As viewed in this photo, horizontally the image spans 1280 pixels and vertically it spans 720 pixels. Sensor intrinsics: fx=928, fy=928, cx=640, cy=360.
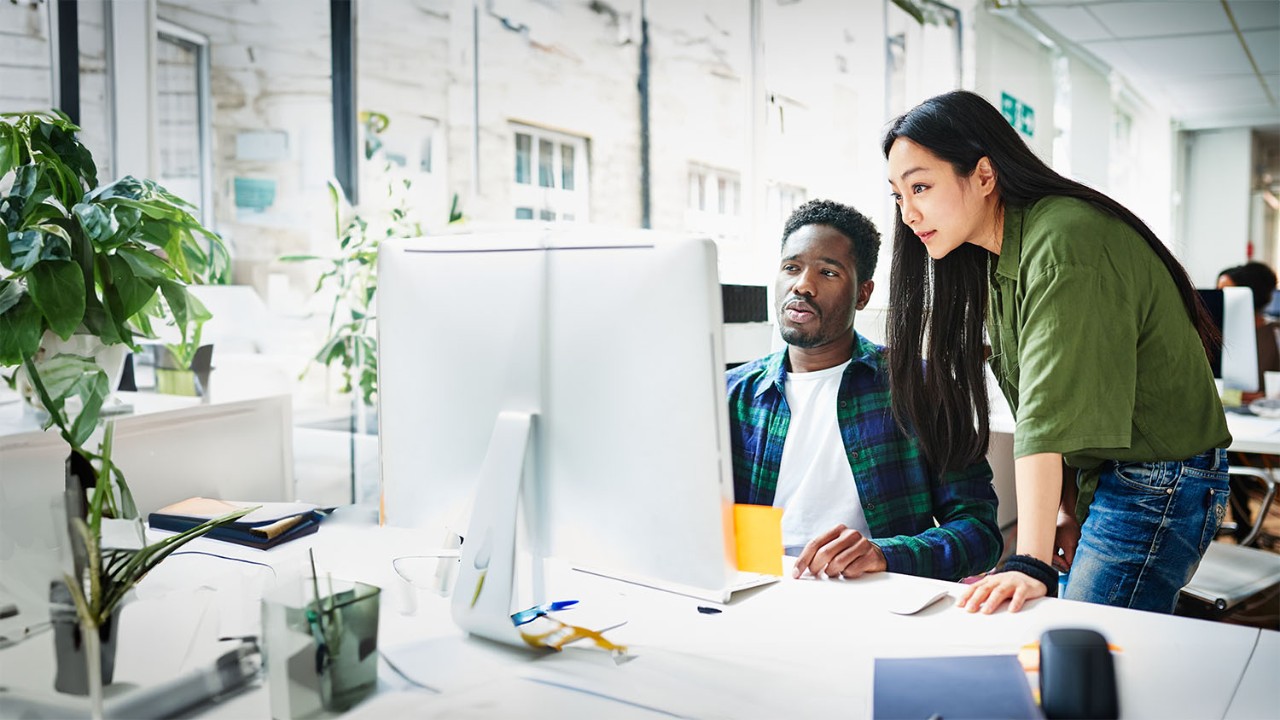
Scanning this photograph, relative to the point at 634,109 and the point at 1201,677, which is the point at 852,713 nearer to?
the point at 1201,677

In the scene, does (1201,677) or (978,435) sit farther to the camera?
(978,435)

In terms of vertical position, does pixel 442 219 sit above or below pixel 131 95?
below

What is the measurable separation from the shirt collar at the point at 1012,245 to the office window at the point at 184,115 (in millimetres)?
3015

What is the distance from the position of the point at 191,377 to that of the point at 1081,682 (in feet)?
8.23

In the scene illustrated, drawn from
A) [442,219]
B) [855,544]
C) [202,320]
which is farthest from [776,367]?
[442,219]

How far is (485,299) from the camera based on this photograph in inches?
45.2

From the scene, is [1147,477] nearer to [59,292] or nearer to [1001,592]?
[1001,592]

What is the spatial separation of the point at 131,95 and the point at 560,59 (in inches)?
69.6

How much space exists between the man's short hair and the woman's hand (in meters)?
0.86

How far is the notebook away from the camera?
62.5 inches

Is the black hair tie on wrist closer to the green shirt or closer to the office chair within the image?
the green shirt

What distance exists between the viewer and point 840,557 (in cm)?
137

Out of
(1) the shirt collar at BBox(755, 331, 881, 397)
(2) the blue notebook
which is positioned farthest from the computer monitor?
(2) the blue notebook

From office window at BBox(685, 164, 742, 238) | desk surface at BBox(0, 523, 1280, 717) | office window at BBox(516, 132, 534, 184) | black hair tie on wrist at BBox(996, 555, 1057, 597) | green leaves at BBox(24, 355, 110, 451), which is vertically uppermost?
office window at BBox(516, 132, 534, 184)
